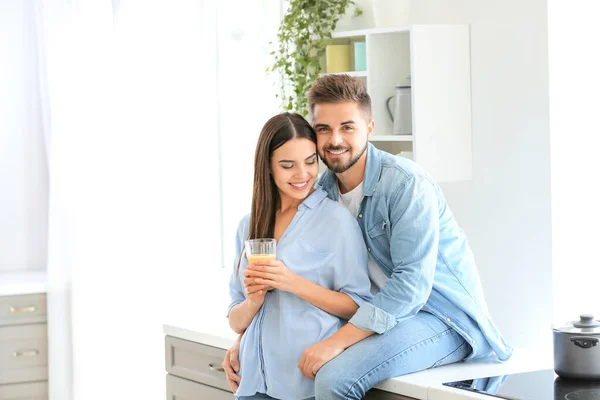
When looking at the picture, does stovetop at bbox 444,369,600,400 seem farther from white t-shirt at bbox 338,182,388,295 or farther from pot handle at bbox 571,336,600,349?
white t-shirt at bbox 338,182,388,295

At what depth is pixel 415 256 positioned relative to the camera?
88.1 inches

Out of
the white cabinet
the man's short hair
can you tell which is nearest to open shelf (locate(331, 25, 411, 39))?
the white cabinet

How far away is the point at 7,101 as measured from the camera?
173 inches

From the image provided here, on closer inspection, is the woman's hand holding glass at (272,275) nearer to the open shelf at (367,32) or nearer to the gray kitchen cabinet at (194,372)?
the gray kitchen cabinet at (194,372)

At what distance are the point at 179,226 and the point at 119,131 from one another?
54 cm

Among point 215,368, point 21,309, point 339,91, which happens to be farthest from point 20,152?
point 339,91

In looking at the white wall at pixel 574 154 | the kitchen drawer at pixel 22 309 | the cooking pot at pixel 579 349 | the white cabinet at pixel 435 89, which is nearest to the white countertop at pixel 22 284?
the kitchen drawer at pixel 22 309

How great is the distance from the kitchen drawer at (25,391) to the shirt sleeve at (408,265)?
2238 millimetres

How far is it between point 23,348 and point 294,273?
2145 mm

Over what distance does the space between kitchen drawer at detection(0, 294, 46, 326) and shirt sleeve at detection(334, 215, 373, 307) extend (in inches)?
82.2

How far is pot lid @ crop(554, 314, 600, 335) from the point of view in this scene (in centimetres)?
213

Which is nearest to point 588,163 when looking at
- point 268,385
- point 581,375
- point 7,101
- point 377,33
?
point 377,33

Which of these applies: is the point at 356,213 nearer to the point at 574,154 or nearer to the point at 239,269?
the point at 239,269

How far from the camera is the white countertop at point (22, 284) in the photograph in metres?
3.90
